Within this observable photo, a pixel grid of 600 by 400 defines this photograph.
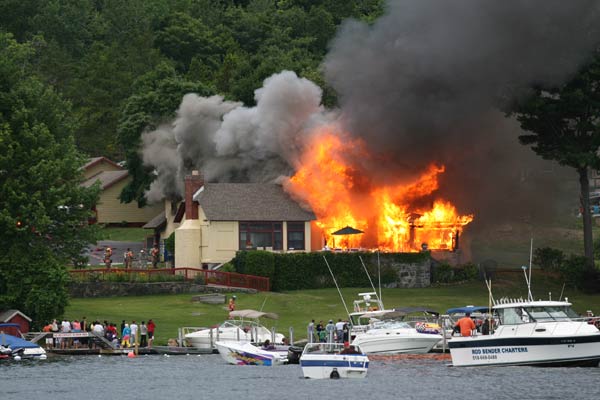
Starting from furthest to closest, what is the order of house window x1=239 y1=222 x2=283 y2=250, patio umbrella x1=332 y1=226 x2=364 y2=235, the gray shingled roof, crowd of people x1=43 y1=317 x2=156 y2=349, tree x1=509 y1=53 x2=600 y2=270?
patio umbrella x1=332 y1=226 x2=364 y2=235
the gray shingled roof
house window x1=239 y1=222 x2=283 y2=250
tree x1=509 y1=53 x2=600 y2=270
crowd of people x1=43 y1=317 x2=156 y2=349

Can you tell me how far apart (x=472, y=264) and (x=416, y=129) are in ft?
33.8

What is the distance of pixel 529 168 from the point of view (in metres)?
109

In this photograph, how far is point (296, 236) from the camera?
335ft

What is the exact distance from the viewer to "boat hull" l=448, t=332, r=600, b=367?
219 ft

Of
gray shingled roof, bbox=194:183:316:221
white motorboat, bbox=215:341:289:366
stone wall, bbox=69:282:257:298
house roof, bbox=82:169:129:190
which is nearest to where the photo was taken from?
white motorboat, bbox=215:341:289:366

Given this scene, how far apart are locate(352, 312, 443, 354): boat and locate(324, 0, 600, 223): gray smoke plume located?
1035 inches

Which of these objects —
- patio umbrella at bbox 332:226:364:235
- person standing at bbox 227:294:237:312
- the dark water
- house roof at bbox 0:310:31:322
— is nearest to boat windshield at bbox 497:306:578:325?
the dark water

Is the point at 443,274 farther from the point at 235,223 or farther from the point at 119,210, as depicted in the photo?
the point at 119,210

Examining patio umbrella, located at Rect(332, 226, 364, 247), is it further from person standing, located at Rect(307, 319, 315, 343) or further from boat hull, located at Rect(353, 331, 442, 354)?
boat hull, located at Rect(353, 331, 442, 354)

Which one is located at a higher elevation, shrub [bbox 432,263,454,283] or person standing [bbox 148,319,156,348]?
shrub [bbox 432,263,454,283]

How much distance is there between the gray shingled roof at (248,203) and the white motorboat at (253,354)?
27488 mm

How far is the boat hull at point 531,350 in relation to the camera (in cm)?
6688

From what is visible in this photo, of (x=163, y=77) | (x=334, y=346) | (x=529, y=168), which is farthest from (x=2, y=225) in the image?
(x=163, y=77)

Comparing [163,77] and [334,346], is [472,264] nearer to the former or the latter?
[334,346]
